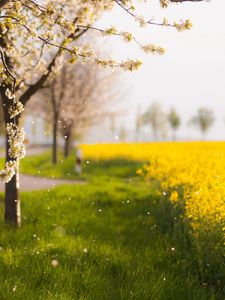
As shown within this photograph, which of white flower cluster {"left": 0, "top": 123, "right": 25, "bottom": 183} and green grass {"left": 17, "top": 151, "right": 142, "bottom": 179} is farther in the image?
green grass {"left": 17, "top": 151, "right": 142, "bottom": 179}

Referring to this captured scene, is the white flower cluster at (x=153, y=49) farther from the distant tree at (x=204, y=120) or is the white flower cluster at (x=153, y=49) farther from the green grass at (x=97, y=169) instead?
the distant tree at (x=204, y=120)

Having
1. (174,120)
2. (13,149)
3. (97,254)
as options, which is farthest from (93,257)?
(174,120)

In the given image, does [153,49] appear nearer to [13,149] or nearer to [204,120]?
[13,149]

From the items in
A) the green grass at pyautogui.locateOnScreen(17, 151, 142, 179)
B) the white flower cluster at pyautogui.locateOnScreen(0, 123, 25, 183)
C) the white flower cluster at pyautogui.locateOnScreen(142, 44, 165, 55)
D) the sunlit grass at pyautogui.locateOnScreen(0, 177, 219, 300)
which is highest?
the white flower cluster at pyautogui.locateOnScreen(142, 44, 165, 55)

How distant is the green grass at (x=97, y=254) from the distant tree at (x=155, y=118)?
87.8 m

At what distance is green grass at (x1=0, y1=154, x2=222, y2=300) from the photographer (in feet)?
21.6

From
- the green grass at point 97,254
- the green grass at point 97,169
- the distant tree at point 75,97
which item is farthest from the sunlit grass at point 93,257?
the distant tree at point 75,97

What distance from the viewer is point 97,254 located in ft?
26.0

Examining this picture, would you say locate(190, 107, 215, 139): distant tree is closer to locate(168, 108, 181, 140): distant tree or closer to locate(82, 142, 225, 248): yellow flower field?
locate(168, 108, 181, 140): distant tree

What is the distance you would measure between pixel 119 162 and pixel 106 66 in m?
17.3

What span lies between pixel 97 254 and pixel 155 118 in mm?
93466

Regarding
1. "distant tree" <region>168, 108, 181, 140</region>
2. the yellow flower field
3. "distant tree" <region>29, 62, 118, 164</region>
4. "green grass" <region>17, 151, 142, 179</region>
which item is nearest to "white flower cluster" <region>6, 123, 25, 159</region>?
the yellow flower field

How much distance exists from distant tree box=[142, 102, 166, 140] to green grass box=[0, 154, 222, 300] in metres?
87.8

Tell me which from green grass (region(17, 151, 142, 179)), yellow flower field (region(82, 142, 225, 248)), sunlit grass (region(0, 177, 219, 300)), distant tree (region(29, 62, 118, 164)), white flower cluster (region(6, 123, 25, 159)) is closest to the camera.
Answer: white flower cluster (region(6, 123, 25, 159))
